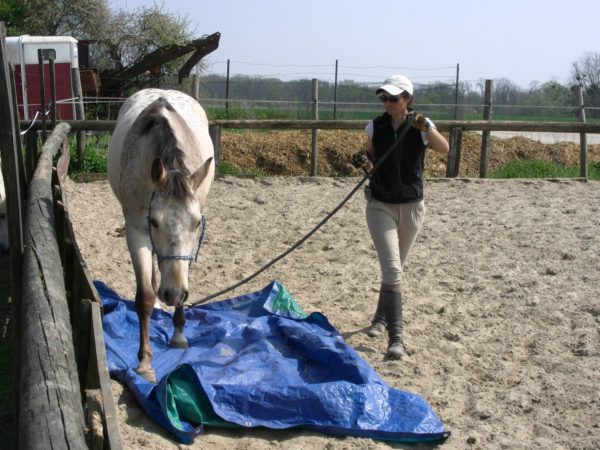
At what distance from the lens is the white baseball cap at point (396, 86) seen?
4512 mm

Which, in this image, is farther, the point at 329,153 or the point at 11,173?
the point at 329,153

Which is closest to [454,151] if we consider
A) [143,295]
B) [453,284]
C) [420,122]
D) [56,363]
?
[453,284]

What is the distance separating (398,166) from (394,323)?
1.02 m

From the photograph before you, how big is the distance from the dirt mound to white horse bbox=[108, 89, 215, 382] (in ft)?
27.5

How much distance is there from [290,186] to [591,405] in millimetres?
6522

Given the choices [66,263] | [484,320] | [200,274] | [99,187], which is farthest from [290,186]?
[66,263]

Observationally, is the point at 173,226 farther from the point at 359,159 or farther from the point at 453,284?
the point at 453,284

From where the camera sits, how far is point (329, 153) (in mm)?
14477

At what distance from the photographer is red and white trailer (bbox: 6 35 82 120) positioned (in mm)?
16078

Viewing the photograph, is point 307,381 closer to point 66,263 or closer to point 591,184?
point 66,263

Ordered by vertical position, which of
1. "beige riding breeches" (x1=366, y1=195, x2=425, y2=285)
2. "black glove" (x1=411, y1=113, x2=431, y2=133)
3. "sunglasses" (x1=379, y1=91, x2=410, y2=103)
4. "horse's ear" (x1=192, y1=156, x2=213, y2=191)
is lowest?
"beige riding breeches" (x1=366, y1=195, x2=425, y2=285)

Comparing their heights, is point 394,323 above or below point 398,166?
below

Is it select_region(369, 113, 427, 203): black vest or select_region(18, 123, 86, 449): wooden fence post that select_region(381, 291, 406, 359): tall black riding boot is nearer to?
select_region(369, 113, 427, 203): black vest

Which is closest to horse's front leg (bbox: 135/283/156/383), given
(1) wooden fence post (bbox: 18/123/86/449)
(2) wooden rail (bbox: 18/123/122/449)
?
(2) wooden rail (bbox: 18/123/122/449)
